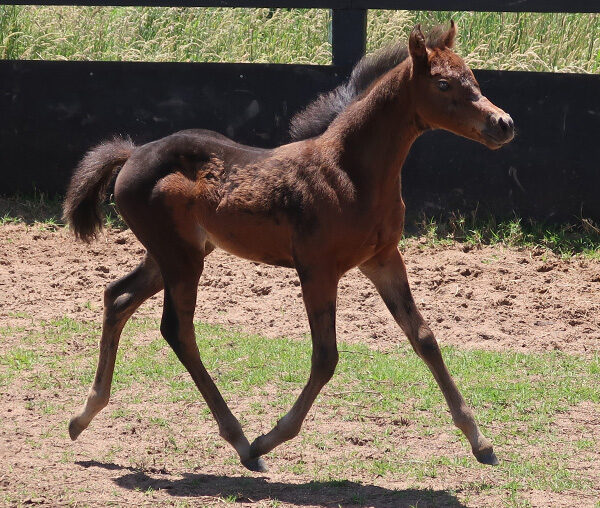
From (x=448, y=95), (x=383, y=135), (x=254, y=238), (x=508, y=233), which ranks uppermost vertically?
(x=448, y=95)

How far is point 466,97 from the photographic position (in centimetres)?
436

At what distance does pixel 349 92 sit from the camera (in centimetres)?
491

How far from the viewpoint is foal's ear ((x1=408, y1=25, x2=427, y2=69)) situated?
14.3 feet

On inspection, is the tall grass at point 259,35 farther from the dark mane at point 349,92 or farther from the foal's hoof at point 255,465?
the foal's hoof at point 255,465

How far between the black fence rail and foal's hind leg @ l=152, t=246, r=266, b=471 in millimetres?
4760

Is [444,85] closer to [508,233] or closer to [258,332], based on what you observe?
[258,332]

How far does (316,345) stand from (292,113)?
5204 mm

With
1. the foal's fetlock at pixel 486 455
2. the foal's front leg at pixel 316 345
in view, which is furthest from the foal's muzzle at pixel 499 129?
the foal's fetlock at pixel 486 455

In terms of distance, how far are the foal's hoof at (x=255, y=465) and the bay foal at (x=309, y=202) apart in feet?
0.04

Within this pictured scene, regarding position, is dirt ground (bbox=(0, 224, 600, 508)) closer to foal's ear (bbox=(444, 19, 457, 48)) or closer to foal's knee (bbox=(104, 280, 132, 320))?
foal's knee (bbox=(104, 280, 132, 320))

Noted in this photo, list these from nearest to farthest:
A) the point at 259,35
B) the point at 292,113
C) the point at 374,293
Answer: the point at 374,293 → the point at 292,113 → the point at 259,35

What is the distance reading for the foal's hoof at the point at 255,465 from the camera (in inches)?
185

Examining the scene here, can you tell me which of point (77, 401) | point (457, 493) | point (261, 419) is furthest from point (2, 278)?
point (457, 493)

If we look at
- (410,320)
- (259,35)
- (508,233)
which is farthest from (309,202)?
(259,35)
